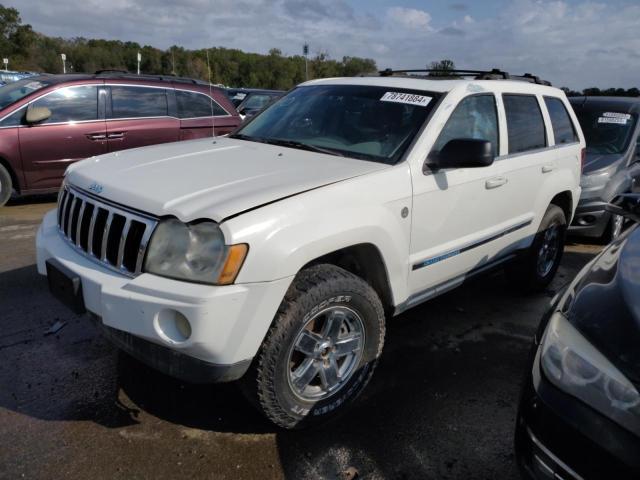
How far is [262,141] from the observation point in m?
3.68

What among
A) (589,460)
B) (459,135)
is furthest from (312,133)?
(589,460)

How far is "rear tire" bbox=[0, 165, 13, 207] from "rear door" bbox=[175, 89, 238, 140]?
2.34m

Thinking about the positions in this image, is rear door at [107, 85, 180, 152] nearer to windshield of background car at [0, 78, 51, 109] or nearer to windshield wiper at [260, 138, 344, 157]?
windshield of background car at [0, 78, 51, 109]

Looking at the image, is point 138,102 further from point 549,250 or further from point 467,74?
point 549,250

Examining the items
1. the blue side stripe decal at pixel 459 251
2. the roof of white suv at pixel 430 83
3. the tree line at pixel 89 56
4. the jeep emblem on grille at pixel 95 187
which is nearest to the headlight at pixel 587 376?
the blue side stripe decal at pixel 459 251

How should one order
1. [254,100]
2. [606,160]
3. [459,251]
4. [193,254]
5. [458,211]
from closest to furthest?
[193,254]
[458,211]
[459,251]
[606,160]
[254,100]

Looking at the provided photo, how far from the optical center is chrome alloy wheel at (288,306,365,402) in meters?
2.67

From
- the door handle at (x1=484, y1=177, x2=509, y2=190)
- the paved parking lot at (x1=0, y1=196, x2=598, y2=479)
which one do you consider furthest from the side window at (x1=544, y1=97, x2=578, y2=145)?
the paved parking lot at (x1=0, y1=196, x2=598, y2=479)

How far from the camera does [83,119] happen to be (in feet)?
23.6

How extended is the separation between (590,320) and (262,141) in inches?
95.0

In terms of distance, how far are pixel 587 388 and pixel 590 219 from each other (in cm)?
502

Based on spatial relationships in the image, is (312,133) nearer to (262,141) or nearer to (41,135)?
(262,141)

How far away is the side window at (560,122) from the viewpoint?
461 cm

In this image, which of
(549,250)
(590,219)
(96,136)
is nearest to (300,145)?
(549,250)
